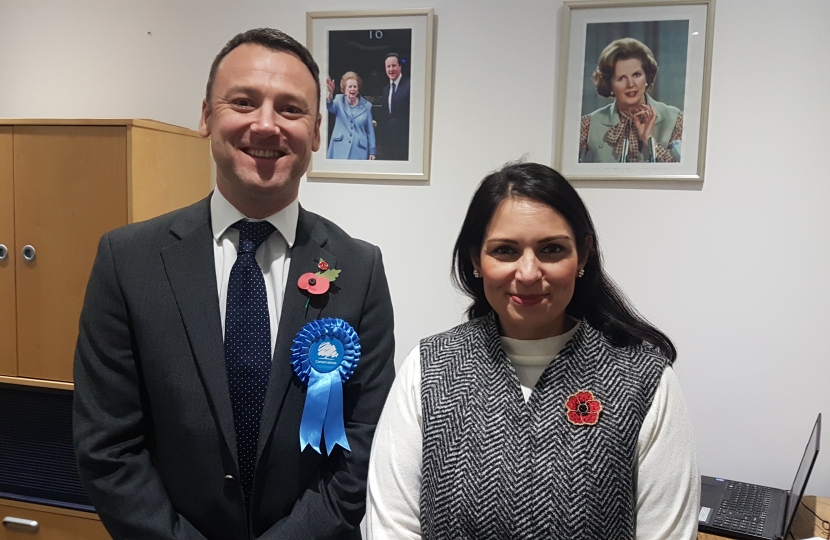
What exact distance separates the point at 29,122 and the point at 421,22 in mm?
1331

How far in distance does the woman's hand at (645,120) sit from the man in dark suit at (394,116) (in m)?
0.78

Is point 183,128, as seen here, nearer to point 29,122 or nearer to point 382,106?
point 29,122

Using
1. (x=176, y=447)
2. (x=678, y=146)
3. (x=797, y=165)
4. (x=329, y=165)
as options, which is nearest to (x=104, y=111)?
(x=329, y=165)

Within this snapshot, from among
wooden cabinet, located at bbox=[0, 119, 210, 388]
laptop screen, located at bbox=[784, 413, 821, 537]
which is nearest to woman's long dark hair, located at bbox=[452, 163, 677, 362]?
laptop screen, located at bbox=[784, 413, 821, 537]

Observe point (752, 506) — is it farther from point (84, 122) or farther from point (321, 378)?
point (84, 122)

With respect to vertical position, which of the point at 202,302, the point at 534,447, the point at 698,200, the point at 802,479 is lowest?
the point at 802,479

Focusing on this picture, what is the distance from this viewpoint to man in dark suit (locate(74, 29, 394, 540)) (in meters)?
1.33

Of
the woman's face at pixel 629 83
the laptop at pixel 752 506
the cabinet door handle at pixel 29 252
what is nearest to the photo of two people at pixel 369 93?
the woman's face at pixel 629 83

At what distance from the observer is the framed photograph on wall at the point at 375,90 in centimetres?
233

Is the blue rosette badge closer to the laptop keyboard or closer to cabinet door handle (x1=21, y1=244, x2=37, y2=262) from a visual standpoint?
the laptop keyboard

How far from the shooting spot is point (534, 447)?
4.08ft

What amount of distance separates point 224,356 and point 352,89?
134cm

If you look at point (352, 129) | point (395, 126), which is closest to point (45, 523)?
point (352, 129)

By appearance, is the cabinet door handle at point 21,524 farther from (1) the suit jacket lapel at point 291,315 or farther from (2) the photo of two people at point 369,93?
(2) the photo of two people at point 369,93
